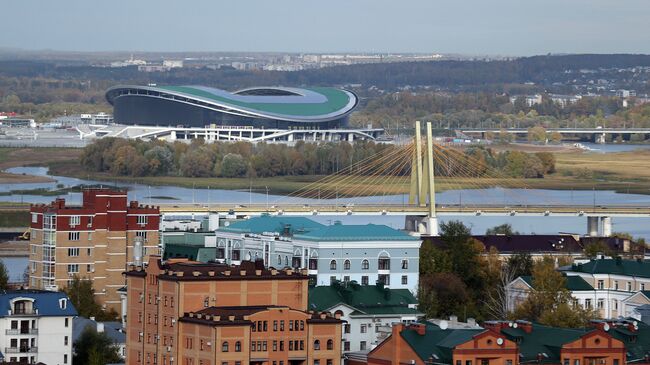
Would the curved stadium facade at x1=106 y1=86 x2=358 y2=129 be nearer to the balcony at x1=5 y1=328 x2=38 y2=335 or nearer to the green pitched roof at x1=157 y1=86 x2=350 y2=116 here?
the green pitched roof at x1=157 y1=86 x2=350 y2=116

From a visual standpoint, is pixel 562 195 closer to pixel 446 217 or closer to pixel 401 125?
pixel 446 217

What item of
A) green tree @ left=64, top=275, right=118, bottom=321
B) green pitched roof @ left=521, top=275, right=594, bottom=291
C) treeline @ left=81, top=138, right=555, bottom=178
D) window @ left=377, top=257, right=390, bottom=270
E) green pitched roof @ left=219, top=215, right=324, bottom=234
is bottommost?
treeline @ left=81, top=138, right=555, bottom=178

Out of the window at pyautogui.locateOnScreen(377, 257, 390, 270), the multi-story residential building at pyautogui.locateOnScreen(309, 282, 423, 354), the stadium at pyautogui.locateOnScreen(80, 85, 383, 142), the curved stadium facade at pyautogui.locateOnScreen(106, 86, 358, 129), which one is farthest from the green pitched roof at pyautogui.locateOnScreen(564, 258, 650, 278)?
the curved stadium facade at pyautogui.locateOnScreen(106, 86, 358, 129)

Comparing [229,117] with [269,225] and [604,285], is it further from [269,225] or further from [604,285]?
[604,285]

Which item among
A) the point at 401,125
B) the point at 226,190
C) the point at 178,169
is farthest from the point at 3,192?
the point at 401,125

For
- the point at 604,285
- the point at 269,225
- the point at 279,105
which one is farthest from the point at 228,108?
the point at 604,285

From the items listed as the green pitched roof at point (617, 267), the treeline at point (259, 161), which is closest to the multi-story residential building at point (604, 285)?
the green pitched roof at point (617, 267)
